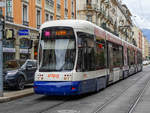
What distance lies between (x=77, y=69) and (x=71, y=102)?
1269 mm

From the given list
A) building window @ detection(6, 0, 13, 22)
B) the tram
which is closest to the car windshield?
the tram

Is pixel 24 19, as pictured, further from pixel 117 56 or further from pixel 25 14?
pixel 117 56

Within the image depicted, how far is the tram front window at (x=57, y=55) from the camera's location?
11453 millimetres

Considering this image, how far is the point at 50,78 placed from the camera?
11438mm

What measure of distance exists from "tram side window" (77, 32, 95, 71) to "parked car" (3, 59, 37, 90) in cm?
424

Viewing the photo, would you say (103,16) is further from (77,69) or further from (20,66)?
(77,69)

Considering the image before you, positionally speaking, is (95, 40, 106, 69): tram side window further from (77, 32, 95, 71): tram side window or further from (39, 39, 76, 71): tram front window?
(39, 39, 76, 71): tram front window

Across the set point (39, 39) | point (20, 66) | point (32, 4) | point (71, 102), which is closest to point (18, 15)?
point (32, 4)

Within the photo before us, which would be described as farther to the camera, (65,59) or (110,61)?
(110,61)

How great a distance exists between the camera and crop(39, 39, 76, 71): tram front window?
1145 cm

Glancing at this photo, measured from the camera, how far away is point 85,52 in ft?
39.7

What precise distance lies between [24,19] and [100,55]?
15322mm

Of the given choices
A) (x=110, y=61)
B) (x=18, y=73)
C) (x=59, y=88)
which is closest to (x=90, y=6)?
(x=110, y=61)

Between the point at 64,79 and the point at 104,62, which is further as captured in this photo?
the point at 104,62
